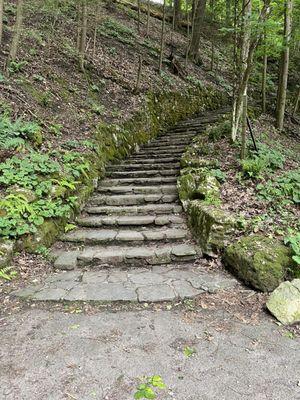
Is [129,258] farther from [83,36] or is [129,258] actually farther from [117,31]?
[117,31]

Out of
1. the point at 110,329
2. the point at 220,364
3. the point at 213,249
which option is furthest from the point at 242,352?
the point at 213,249

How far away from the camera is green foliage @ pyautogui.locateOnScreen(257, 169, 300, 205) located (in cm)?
518

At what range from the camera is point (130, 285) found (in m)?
3.94

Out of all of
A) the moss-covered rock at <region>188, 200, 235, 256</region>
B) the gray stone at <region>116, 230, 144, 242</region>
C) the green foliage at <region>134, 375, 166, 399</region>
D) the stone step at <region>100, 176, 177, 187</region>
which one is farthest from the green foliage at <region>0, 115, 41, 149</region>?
the green foliage at <region>134, 375, 166, 399</region>

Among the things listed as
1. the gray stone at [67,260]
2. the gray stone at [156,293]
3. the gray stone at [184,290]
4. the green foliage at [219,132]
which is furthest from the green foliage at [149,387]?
the green foliage at [219,132]

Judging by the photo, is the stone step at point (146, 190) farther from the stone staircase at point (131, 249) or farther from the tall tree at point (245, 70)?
the tall tree at point (245, 70)

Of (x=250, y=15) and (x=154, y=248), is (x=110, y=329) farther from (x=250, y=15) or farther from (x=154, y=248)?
(x=250, y=15)

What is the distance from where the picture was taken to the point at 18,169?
514 cm

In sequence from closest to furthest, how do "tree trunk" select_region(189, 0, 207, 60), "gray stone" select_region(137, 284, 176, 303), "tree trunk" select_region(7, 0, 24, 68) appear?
"gray stone" select_region(137, 284, 176, 303) < "tree trunk" select_region(7, 0, 24, 68) < "tree trunk" select_region(189, 0, 207, 60)

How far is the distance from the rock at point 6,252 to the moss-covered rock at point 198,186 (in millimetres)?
2996

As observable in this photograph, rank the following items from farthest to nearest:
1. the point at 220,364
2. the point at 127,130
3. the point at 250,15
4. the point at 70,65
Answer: the point at 70,65, the point at 127,130, the point at 250,15, the point at 220,364

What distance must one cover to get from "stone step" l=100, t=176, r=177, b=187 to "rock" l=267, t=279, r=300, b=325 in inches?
139

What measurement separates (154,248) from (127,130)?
4702mm

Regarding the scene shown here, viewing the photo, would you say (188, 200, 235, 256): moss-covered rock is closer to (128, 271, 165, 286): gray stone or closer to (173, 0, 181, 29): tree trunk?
(128, 271, 165, 286): gray stone
